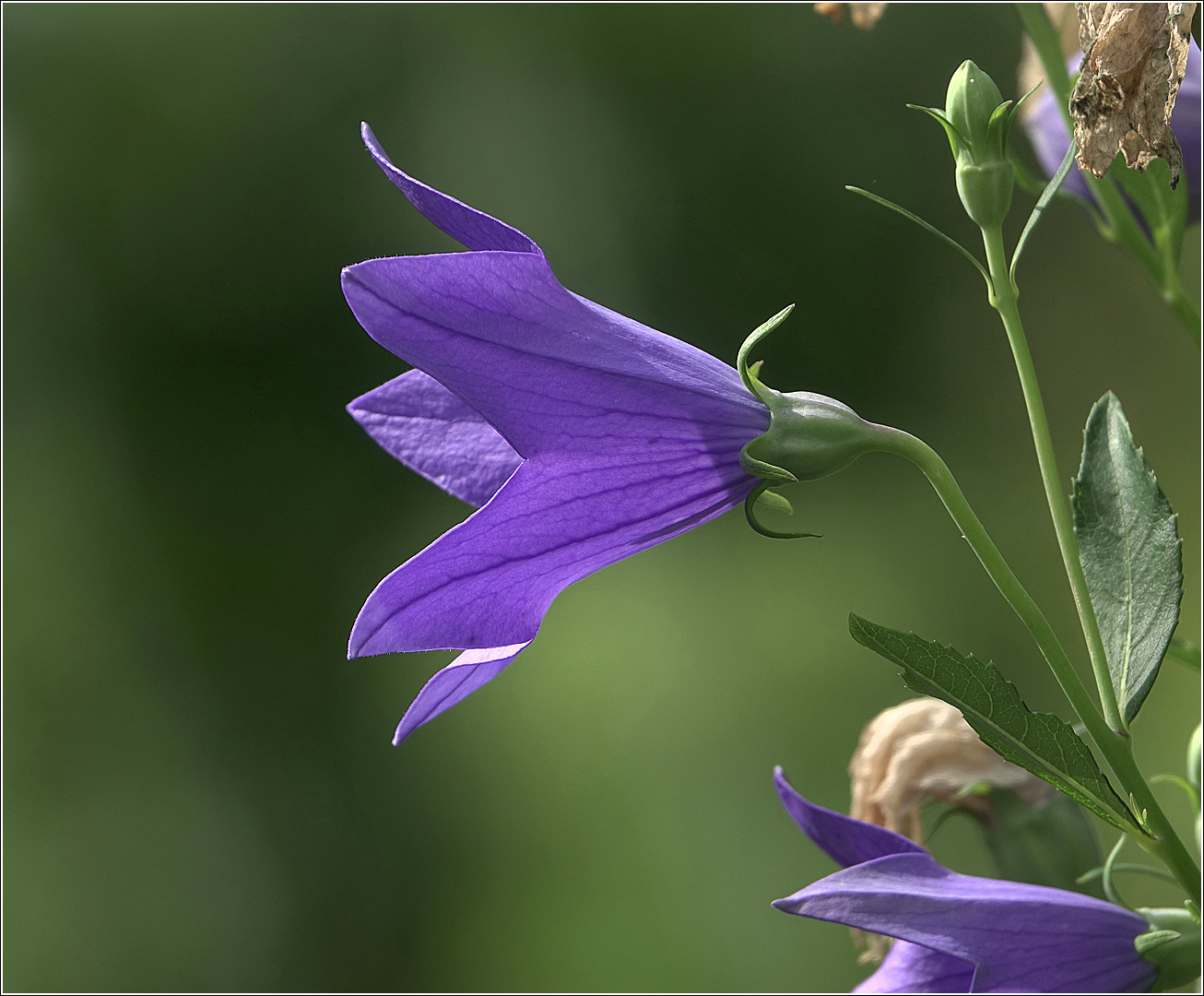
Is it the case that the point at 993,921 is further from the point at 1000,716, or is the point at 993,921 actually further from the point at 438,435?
the point at 438,435

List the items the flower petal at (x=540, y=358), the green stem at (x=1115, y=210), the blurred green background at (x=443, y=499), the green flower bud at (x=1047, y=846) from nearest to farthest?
the flower petal at (x=540, y=358)
the green stem at (x=1115, y=210)
the green flower bud at (x=1047, y=846)
the blurred green background at (x=443, y=499)

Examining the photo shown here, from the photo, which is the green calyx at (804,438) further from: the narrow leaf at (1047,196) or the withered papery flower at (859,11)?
the withered papery flower at (859,11)

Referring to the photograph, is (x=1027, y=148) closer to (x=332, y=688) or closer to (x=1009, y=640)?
(x=1009, y=640)

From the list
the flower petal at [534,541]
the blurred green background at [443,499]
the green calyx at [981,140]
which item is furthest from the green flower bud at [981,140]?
the blurred green background at [443,499]

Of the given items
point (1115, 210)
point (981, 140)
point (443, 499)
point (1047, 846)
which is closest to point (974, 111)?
point (981, 140)

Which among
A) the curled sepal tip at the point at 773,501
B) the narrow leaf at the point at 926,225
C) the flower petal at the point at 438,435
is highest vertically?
the narrow leaf at the point at 926,225

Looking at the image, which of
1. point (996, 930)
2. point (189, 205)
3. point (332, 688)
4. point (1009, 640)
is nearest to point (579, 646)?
point (332, 688)

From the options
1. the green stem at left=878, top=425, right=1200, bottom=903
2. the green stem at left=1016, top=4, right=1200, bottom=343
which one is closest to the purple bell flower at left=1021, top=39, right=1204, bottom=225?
the green stem at left=1016, top=4, right=1200, bottom=343
